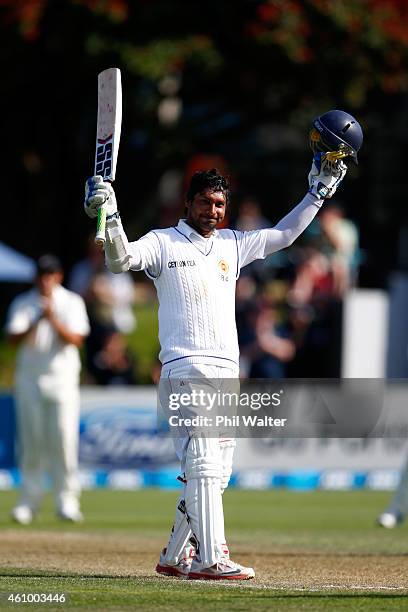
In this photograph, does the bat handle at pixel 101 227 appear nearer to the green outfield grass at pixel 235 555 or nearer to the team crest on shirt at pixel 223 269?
the team crest on shirt at pixel 223 269

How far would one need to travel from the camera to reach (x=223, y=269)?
783 centimetres

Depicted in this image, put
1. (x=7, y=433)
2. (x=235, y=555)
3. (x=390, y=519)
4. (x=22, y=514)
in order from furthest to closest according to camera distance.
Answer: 1. (x=7, y=433)
2. (x=22, y=514)
3. (x=390, y=519)
4. (x=235, y=555)

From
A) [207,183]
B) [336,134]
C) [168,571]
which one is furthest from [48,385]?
[336,134]

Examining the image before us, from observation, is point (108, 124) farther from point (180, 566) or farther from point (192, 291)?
point (180, 566)

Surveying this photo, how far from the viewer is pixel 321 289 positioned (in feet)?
62.4

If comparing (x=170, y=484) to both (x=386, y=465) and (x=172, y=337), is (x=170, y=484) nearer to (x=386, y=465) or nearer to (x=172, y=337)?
(x=386, y=465)

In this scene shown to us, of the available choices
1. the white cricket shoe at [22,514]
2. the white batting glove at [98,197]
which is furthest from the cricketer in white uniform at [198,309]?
the white cricket shoe at [22,514]

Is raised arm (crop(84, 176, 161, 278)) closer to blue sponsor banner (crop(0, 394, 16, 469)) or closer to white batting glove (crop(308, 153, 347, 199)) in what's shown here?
white batting glove (crop(308, 153, 347, 199))

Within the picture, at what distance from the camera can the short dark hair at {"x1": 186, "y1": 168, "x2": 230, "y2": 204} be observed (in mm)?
7801

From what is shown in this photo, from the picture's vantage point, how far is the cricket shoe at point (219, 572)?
7.59m

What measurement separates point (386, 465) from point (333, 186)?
32.5 ft

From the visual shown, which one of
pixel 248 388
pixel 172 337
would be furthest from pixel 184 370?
pixel 248 388

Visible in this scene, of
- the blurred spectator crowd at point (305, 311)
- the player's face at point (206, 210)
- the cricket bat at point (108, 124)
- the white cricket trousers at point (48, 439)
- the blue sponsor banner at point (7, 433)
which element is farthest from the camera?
the blurred spectator crowd at point (305, 311)

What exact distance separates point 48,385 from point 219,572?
5.93 m
